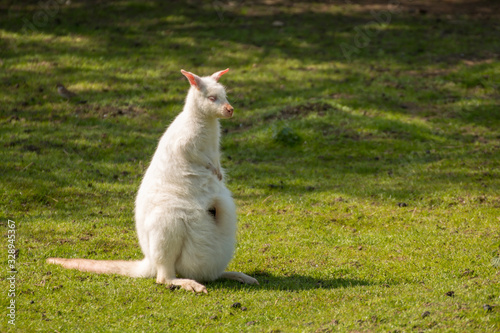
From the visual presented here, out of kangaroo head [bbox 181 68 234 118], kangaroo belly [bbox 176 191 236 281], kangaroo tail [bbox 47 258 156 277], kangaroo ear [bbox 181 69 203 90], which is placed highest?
kangaroo ear [bbox 181 69 203 90]

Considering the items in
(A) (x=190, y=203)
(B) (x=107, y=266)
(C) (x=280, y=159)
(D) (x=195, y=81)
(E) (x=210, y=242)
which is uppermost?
(D) (x=195, y=81)

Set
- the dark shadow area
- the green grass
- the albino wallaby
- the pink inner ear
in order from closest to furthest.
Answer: the green grass → the albino wallaby → the pink inner ear → the dark shadow area

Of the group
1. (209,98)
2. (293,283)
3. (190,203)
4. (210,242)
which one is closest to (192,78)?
(209,98)

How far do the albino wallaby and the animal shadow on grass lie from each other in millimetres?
118

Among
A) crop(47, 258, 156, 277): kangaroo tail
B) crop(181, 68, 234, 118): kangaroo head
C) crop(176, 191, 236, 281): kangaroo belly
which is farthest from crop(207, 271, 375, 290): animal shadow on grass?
crop(181, 68, 234, 118): kangaroo head

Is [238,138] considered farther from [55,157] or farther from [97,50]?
[97,50]

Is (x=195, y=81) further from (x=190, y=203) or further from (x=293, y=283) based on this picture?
(x=293, y=283)

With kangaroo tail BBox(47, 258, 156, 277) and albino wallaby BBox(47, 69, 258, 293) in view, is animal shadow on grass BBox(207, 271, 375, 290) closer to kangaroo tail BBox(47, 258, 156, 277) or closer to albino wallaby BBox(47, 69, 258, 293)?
albino wallaby BBox(47, 69, 258, 293)

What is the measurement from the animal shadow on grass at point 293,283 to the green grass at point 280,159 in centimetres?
3

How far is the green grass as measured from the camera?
18.2 feet

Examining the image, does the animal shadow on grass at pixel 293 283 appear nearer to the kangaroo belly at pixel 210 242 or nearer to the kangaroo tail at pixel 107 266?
the kangaroo belly at pixel 210 242

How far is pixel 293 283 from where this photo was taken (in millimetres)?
6238

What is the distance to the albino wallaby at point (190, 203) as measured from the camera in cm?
576

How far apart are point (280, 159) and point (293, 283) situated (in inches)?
200
